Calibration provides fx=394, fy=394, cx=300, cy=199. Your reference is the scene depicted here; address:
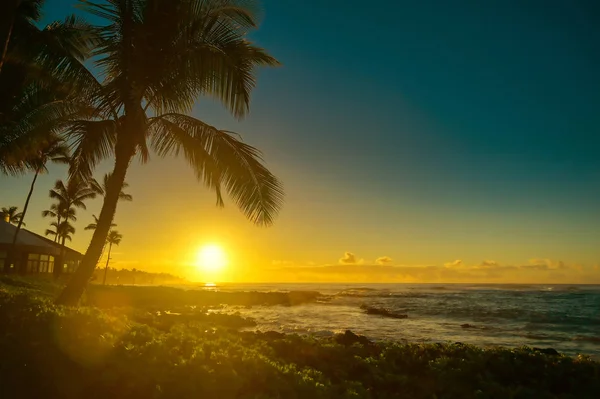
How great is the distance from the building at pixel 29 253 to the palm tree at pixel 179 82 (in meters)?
30.2

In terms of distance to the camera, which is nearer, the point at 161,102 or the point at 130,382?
the point at 130,382

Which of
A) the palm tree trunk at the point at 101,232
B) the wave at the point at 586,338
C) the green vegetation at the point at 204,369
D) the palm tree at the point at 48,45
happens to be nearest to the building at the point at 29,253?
the palm tree at the point at 48,45

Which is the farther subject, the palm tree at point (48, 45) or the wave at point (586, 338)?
the wave at point (586, 338)

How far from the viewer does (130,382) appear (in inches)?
197

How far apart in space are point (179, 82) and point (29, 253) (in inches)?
1408

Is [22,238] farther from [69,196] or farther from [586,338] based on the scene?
[586,338]

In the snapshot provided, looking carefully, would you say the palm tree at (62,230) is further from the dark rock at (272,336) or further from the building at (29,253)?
the dark rock at (272,336)

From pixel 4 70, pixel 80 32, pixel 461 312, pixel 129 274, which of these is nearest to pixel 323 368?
pixel 80 32

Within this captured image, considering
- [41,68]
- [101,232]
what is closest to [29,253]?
[41,68]

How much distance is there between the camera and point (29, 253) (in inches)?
1423

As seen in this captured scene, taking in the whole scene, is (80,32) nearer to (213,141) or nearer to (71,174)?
(71,174)

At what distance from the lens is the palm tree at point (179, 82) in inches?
340

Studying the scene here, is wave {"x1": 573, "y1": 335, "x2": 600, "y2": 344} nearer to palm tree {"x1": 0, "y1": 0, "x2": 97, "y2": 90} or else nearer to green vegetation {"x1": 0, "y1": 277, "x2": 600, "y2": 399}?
green vegetation {"x1": 0, "y1": 277, "x2": 600, "y2": 399}

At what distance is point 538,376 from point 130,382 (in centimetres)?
789
